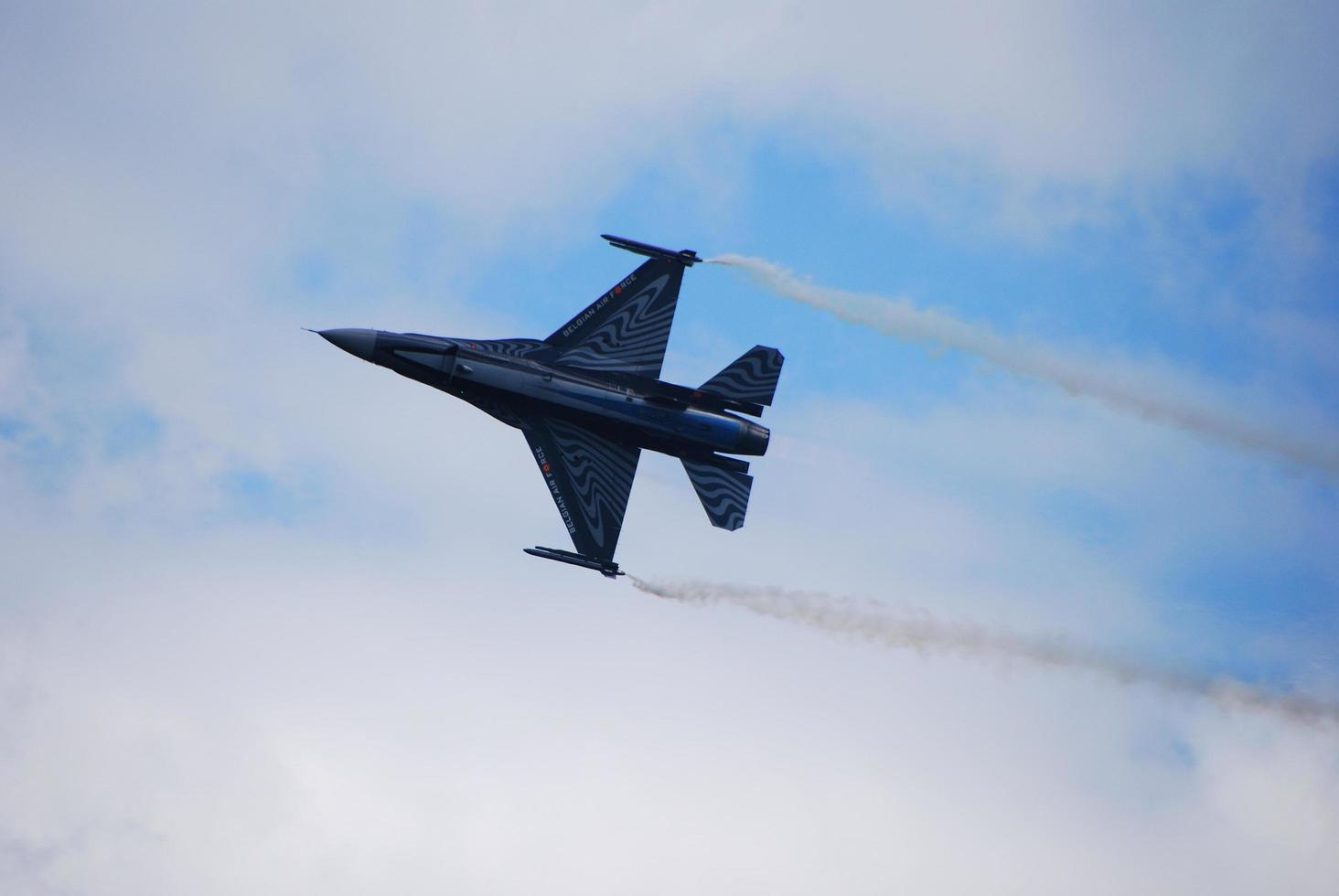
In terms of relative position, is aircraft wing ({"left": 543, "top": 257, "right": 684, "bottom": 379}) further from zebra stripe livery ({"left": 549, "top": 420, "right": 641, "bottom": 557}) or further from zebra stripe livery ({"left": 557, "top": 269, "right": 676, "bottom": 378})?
zebra stripe livery ({"left": 549, "top": 420, "right": 641, "bottom": 557})

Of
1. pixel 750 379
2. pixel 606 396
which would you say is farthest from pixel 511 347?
pixel 750 379

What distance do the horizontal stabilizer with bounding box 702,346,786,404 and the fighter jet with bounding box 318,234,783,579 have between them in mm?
37

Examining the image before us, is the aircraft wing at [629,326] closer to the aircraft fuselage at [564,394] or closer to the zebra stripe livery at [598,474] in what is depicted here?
the aircraft fuselage at [564,394]

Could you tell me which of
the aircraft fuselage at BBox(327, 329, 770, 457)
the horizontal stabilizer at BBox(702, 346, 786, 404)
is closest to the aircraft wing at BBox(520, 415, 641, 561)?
the aircraft fuselage at BBox(327, 329, 770, 457)

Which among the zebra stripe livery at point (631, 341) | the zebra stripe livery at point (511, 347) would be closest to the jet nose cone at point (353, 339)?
the zebra stripe livery at point (511, 347)

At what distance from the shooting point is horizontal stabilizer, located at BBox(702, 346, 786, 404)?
7450 cm

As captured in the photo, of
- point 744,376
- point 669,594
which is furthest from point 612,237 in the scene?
point 669,594

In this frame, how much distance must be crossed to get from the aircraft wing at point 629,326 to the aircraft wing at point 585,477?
9.71 ft

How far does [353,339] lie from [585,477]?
1089 cm

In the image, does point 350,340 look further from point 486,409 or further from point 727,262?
point 727,262

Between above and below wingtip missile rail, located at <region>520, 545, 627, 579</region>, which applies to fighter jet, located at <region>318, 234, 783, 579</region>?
above

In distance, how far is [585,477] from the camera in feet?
248

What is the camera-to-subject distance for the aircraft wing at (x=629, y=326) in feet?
247

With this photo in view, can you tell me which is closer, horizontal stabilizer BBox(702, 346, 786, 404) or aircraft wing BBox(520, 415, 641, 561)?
horizontal stabilizer BBox(702, 346, 786, 404)
